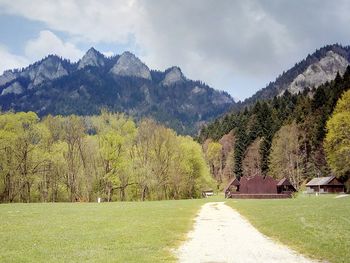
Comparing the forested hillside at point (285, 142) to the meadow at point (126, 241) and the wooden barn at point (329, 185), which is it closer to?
the wooden barn at point (329, 185)

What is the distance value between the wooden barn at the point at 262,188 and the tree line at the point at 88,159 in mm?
13228

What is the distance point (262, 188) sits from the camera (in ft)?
297

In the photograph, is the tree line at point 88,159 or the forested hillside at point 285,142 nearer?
the tree line at point 88,159

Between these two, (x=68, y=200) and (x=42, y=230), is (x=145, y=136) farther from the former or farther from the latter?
(x=42, y=230)

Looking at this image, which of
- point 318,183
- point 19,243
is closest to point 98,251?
point 19,243

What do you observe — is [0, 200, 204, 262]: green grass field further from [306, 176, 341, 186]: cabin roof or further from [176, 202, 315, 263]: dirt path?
[306, 176, 341, 186]: cabin roof

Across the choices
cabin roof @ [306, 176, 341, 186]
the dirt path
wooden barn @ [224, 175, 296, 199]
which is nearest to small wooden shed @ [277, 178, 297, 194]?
wooden barn @ [224, 175, 296, 199]

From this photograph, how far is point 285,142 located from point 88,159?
56.7m

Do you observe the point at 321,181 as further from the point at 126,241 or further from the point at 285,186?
the point at 126,241

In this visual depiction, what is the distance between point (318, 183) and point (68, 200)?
5875 centimetres

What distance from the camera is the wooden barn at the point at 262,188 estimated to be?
287 feet

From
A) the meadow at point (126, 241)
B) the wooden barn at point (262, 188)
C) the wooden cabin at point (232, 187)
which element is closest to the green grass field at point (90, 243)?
the meadow at point (126, 241)

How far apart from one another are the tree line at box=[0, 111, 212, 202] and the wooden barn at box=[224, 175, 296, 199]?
1323cm

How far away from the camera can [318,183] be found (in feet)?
302
